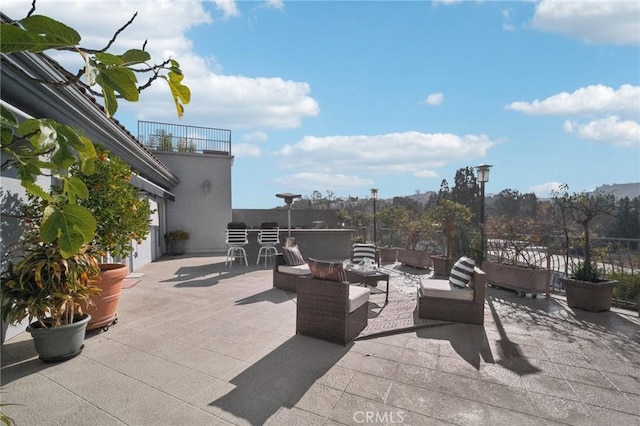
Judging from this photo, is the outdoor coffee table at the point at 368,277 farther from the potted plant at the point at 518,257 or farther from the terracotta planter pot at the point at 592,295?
the terracotta planter pot at the point at 592,295

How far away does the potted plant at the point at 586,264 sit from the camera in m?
4.97

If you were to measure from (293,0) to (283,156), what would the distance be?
10.3 metres

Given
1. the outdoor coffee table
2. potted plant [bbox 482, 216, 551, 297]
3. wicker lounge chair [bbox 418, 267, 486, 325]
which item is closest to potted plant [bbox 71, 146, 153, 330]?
the outdoor coffee table

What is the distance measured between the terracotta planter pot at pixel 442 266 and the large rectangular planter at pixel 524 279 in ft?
4.14

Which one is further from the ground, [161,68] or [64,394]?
[161,68]

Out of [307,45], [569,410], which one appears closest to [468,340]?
[569,410]

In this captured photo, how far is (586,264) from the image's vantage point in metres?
5.25

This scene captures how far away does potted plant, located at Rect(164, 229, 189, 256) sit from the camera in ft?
38.2

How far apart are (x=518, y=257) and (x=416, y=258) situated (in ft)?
8.69

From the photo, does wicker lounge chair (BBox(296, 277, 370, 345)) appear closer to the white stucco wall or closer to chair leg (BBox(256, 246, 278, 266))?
chair leg (BBox(256, 246, 278, 266))

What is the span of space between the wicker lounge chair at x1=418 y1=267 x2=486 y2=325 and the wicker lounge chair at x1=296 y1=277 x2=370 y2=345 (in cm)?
116

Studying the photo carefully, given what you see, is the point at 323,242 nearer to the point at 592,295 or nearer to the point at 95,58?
the point at 592,295

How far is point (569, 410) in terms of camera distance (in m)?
2.43

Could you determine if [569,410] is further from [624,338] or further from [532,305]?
[532,305]
